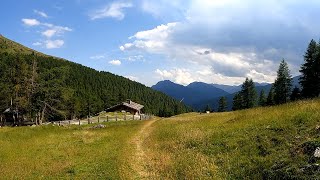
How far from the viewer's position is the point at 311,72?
84250 mm

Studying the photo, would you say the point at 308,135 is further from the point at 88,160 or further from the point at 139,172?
the point at 88,160

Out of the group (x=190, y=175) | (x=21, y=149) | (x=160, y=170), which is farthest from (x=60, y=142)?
(x=190, y=175)

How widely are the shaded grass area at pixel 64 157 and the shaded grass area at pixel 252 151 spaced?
2.57 meters

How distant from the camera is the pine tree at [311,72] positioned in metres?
83.1

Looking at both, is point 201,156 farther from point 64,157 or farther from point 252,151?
point 64,157

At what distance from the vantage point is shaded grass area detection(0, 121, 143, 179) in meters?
17.3

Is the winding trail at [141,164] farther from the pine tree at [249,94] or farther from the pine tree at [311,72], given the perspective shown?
the pine tree at [249,94]

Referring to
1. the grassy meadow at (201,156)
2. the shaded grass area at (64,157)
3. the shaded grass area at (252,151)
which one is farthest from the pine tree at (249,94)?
the shaded grass area at (252,151)

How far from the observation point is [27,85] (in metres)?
76.4


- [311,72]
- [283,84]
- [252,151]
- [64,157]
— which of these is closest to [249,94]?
[283,84]

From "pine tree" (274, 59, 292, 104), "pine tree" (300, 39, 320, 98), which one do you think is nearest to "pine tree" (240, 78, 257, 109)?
"pine tree" (274, 59, 292, 104)

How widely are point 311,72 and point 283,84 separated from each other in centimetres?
1657

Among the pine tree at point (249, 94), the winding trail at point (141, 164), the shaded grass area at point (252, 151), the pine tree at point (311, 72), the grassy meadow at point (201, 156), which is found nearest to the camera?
the shaded grass area at point (252, 151)

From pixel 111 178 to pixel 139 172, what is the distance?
1533 mm
